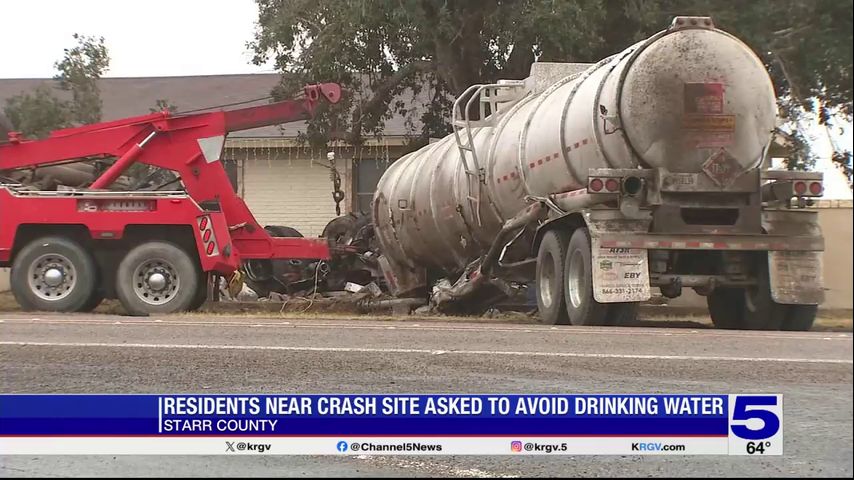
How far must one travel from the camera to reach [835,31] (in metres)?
1.94

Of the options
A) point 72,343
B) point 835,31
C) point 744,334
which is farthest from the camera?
point 72,343

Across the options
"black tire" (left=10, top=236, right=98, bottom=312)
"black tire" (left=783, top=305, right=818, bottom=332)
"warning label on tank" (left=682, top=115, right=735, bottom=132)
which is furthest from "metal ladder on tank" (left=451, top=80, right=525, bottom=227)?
"black tire" (left=783, top=305, right=818, bottom=332)

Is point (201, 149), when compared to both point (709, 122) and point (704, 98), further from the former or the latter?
point (709, 122)

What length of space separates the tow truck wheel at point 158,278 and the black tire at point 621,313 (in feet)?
15.8

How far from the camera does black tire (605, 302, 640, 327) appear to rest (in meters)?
7.07

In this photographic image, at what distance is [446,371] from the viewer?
434 centimetres

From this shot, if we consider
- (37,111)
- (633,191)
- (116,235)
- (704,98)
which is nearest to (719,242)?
(704,98)

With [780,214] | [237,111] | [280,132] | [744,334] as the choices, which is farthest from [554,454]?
[280,132]

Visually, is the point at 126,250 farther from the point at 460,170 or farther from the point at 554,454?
the point at 554,454

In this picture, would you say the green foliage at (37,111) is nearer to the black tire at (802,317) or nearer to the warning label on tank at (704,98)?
the black tire at (802,317)

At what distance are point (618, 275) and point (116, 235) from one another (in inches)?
225

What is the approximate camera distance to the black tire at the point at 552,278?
25.4 feet

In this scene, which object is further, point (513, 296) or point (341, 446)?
point (513, 296)

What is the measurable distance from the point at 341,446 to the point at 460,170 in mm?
7796
